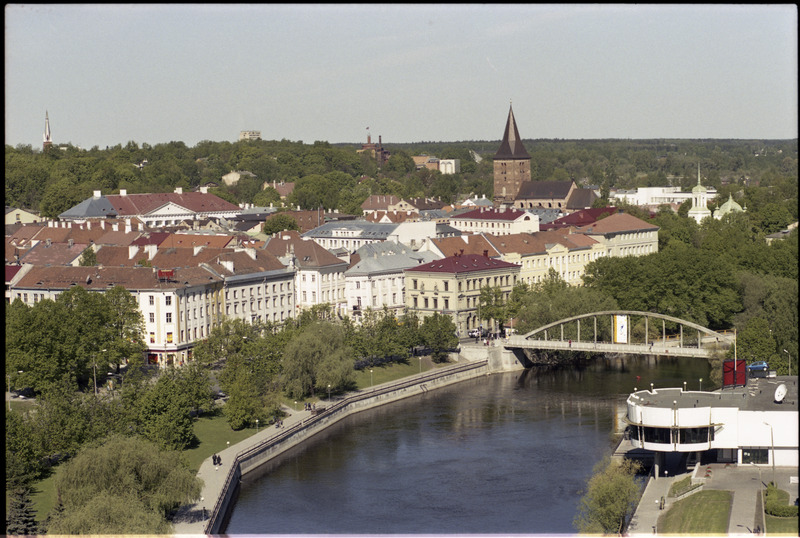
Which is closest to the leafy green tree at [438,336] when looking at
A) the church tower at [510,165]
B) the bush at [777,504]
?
the bush at [777,504]

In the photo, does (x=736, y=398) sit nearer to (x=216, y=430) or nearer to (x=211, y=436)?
(x=211, y=436)

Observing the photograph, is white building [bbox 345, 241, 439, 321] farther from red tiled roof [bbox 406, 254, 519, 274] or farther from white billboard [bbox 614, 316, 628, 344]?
white billboard [bbox 614, 316, 628, 344]

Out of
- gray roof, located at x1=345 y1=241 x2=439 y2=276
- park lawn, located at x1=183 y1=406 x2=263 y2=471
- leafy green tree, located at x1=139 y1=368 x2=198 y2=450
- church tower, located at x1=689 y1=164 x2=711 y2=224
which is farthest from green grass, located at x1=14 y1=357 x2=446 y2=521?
church tower, located at x1=689 y1=164 x2=711 y2=224

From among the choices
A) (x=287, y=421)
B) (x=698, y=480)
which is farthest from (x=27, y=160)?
(x=698, y=480)

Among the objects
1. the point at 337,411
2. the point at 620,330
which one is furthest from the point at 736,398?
the point at 620,330

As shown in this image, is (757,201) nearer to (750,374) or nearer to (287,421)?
(750,374)

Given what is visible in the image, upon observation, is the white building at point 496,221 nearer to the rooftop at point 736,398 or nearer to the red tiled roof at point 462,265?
the red tiled roof at point 462,265
